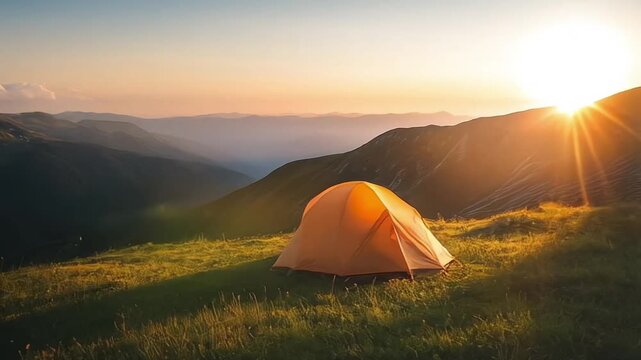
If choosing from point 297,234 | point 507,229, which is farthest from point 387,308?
point 507,229

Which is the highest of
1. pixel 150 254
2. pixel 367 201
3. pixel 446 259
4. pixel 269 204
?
pixel 367 201

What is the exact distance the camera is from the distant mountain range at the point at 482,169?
1987 inches

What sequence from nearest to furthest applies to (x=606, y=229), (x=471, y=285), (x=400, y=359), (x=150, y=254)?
(x=400, y=359) < (x=471, y=285) < (x=606, y=229) < (x=150, y=254)

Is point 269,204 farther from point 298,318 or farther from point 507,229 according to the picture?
point 298,318

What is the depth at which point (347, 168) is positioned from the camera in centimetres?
11675

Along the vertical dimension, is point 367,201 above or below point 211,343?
above

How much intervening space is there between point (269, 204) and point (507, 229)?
95921 millimetres

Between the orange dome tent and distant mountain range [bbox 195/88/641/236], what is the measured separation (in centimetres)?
2745

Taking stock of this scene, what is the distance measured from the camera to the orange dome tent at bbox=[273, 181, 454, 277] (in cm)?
1542

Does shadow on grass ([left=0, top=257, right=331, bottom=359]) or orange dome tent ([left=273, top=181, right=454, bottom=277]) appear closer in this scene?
shadow on grass ([left=0, top=257, right=331, bottom=359])

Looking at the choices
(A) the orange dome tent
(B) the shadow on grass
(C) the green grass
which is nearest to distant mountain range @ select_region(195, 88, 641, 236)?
(C) the green grass

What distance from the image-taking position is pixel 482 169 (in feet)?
266

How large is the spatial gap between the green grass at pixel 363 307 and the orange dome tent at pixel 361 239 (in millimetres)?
719

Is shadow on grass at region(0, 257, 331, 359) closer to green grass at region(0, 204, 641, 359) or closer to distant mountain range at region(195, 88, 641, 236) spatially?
green grass at region(0, 204, 641, 359)
